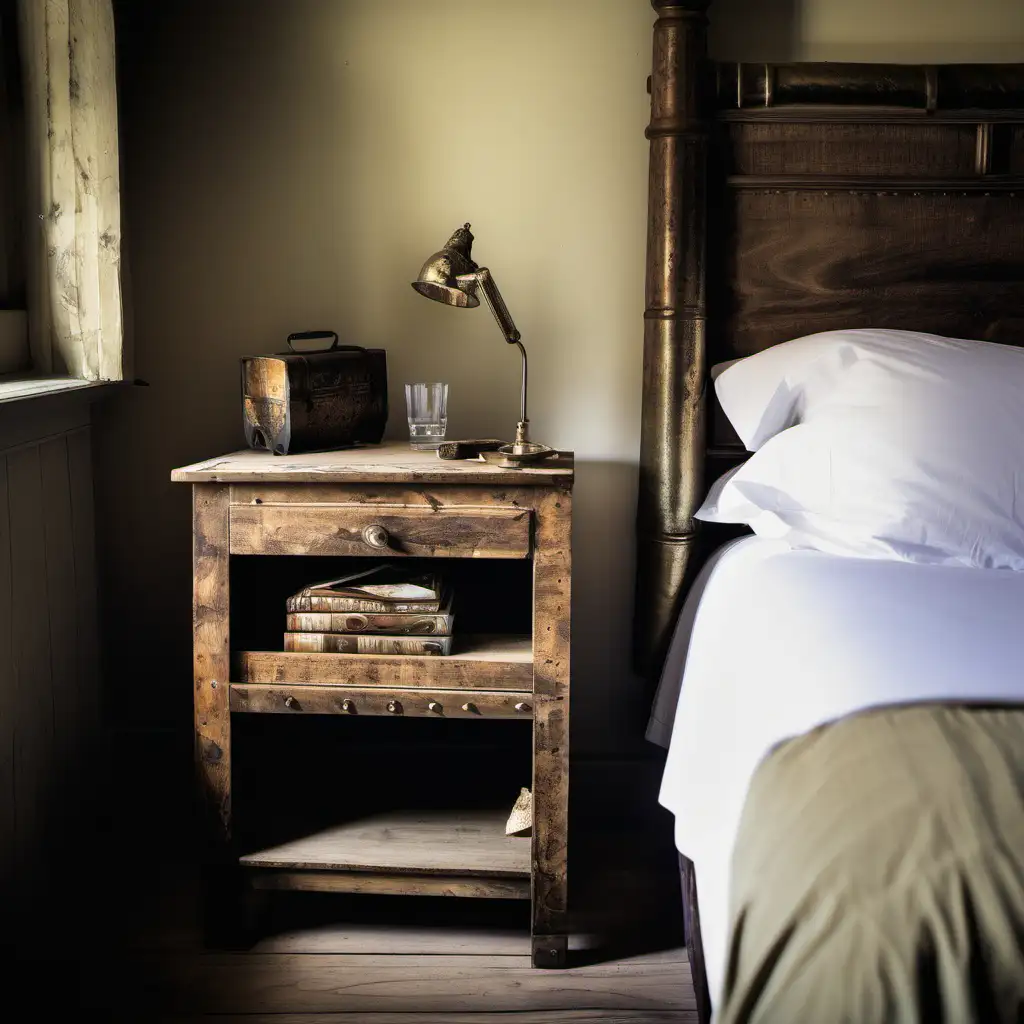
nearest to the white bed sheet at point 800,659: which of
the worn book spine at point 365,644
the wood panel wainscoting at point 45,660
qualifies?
the worn book spine at point 365,644

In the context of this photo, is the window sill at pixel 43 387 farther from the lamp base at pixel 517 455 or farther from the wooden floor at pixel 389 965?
the wooden floor at pixel 389 965

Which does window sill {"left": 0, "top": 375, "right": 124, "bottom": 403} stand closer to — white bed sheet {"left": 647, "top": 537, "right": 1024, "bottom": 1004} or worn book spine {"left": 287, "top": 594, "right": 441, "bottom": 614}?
worn book spine {"left": 287, "top": 594, "right": 441, "bottom": 614}

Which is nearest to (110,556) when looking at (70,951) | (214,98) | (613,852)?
(70,951)

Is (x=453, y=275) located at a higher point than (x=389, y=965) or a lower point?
higher

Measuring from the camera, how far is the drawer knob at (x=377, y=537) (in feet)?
5.30

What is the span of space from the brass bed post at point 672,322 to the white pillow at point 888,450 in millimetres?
154

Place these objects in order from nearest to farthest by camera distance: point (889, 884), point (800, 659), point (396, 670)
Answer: point (889, 884) → point (800, 659) → point (396, 670)

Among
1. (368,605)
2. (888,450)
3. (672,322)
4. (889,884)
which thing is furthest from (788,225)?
(889,884)

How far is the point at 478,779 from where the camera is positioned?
2164mm

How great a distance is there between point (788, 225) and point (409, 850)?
1.32 meters

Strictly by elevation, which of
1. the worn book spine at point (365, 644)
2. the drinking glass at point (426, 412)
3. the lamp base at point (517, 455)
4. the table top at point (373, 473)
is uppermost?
the drinking glass at point (426, 412)

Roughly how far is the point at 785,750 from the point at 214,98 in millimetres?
1688

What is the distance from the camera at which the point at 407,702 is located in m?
1.64

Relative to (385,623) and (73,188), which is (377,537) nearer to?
(385,623)
